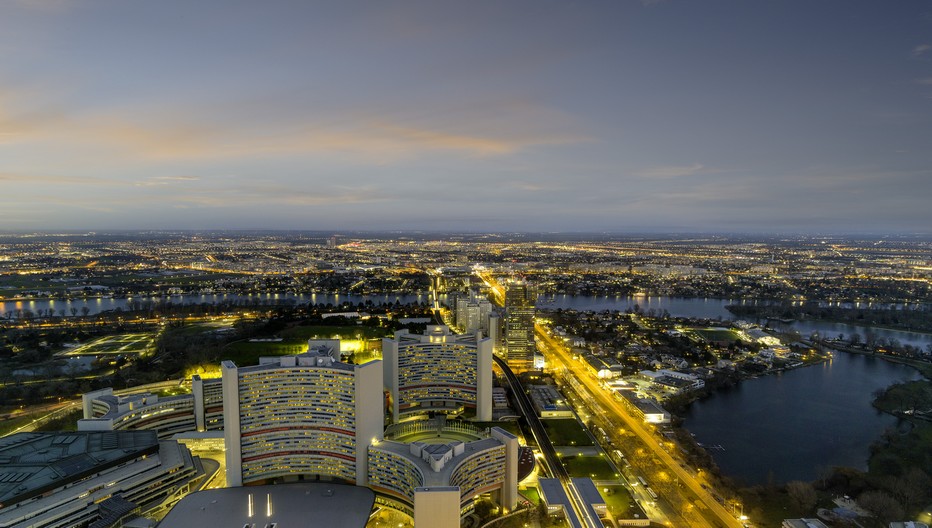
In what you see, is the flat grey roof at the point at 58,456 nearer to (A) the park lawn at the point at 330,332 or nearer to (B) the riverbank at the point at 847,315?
(A) the park lawn at the point at 330,332

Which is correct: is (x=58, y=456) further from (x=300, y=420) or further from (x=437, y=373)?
(x=437, y=373)

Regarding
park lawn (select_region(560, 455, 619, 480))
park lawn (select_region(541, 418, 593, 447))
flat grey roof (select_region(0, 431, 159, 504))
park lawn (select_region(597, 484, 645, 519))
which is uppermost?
flat grey roof (select_region(0, 431, 159, 504))

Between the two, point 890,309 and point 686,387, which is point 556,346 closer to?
point 686,387

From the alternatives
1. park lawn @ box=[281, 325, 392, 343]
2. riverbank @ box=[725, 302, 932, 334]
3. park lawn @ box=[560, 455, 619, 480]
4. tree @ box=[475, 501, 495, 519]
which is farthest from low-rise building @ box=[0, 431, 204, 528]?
riverbank @ box=[725, 302, 932, 334]

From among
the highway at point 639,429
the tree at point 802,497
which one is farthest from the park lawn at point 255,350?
the tree at point 802,497

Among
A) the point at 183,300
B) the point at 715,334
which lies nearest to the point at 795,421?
the point at 715,334

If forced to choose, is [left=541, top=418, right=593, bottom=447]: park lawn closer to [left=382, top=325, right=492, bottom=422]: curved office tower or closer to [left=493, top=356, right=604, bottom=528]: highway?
[left=493, top=356, right=604, bottom=528]: highway
